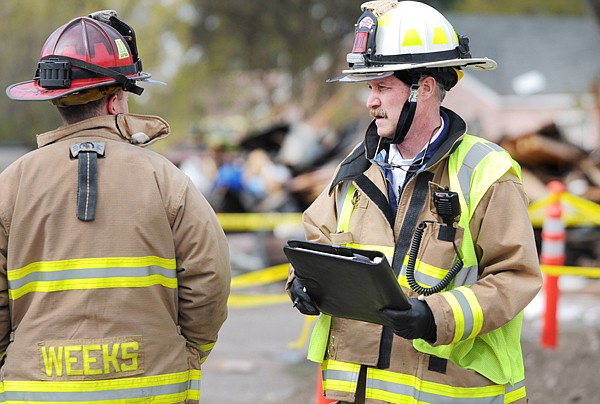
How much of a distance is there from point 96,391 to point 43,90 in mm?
1117

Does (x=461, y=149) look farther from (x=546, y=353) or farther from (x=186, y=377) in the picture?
→ (x=546, y=353)

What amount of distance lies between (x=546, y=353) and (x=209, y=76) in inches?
1437

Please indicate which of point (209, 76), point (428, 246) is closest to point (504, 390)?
point (428, 246)

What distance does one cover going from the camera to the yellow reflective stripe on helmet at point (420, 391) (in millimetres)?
3252

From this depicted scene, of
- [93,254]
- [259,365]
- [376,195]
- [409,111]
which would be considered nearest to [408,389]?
[376,195]

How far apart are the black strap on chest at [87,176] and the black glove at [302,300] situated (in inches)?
31.1

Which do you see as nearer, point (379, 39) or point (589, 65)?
point (379, 39)

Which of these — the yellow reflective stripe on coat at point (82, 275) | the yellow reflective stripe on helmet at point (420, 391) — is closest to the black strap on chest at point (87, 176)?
the yellow reflective stripe on coat at point (82, 275)

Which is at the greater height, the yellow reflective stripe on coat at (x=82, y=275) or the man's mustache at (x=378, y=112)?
the man's mustache at (x=378, y=112)

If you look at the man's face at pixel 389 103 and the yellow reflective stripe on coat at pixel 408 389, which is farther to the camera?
the man's face at pixel 389 103

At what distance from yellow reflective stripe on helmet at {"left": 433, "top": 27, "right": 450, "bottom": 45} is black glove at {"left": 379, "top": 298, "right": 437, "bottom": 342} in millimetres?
983

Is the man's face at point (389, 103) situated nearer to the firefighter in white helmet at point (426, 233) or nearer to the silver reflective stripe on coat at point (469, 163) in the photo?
the firefighter in white helmet at point (426, 233)

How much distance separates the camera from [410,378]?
10.8 feet

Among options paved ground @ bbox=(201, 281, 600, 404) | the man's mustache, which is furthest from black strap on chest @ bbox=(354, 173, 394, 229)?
paved ground @ bbox=(201, 281, 600, 404)
